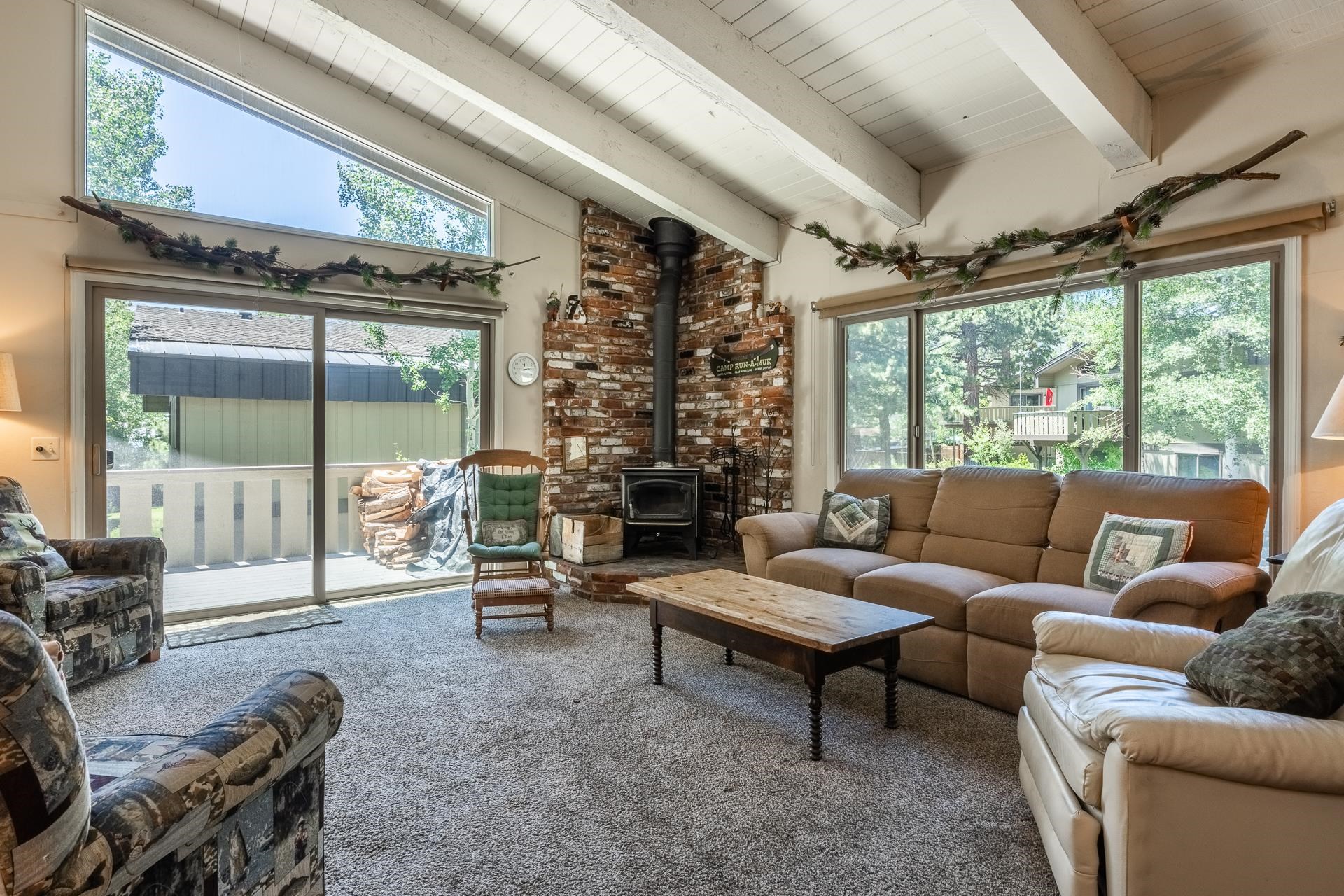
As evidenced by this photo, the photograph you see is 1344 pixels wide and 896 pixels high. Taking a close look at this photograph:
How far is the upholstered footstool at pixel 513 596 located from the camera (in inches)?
155

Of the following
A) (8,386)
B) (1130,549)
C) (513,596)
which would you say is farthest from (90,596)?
(1130,549)

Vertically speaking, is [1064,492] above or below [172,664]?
above

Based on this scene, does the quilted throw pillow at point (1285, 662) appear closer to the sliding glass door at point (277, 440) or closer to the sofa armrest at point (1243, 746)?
the sofa armrest at point (1243, 746)

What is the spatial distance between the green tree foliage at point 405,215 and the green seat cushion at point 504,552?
2.40 m

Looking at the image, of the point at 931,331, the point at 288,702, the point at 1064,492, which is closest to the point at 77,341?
the point at 288,702

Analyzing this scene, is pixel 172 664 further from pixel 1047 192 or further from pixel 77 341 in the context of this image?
pixel 1047 192

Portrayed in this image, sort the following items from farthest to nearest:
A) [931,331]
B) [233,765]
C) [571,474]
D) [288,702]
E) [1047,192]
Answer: [571,474]
[931,331]
[1047,192]
[288,702]
[233,765]

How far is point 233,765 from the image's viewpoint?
122cm

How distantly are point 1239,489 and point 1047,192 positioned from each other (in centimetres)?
191

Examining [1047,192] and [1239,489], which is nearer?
[1239,489]

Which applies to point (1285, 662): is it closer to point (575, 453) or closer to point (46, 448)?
point (575, 453)

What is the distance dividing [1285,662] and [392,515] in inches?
196

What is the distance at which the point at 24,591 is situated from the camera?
283 centimetres

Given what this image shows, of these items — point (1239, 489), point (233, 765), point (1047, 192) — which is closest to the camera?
point (233, 765)
